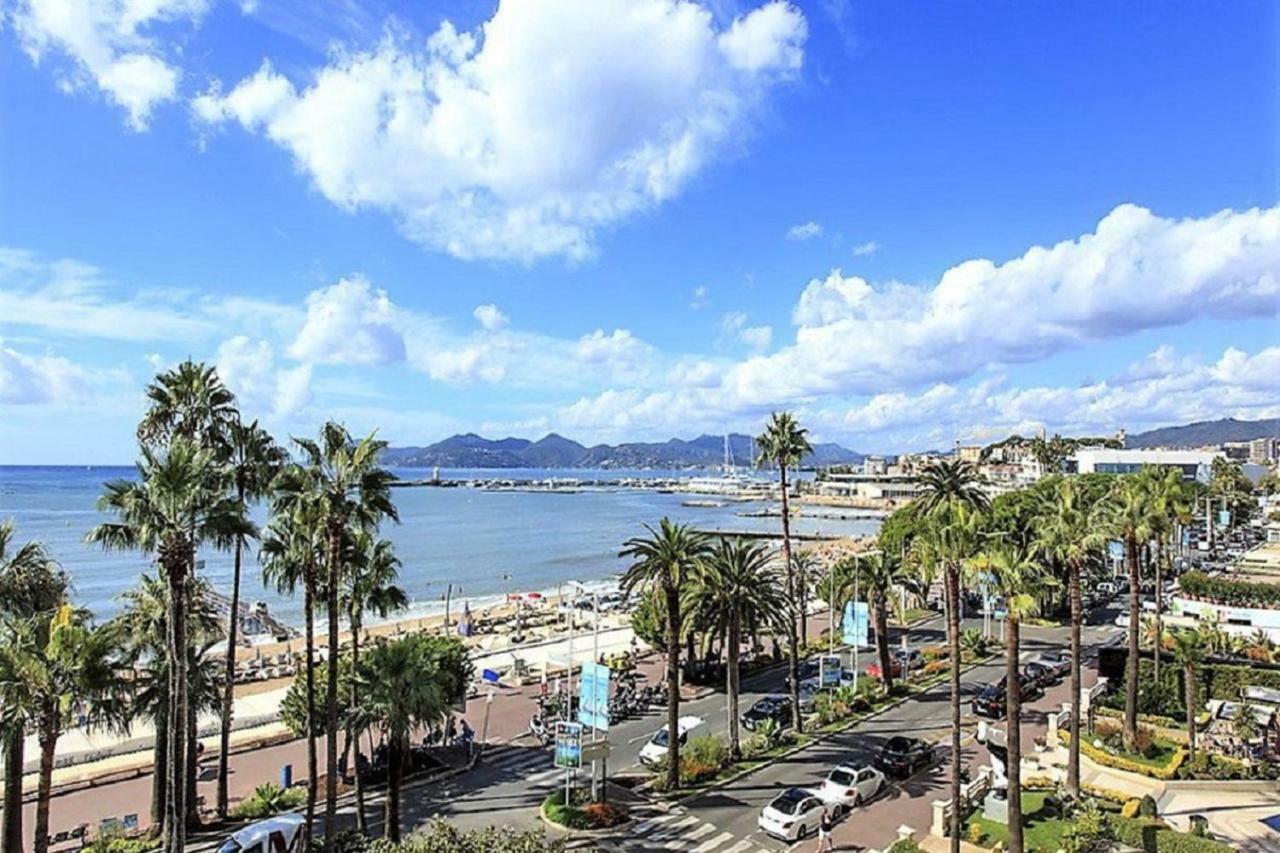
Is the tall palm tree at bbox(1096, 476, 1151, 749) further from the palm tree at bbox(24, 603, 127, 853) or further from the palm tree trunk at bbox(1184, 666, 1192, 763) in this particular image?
the palm tree at bbox(24, 603, 127, 853)

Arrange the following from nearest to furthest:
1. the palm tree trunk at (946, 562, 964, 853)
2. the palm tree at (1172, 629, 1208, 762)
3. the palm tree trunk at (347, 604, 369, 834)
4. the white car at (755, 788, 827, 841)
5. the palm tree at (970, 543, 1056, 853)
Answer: the palm tree at (970, 543, 1056, 853) → the palm tree trunk at (946, 562, 964, 853) → the white car at (755, 788, 827, 841) → the palm tree trunk at (347, 604, 369, 834) → the palm tree at (1172, 629, 1208, 762)

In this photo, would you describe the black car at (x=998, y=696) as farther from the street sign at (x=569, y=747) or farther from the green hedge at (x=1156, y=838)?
the street sign at (x=569, y=747)

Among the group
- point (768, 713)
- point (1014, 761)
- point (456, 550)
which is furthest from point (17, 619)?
point (456, 550)

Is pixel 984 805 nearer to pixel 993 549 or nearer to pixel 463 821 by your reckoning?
pixel 993 549

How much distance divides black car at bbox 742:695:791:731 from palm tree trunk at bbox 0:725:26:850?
2427cm

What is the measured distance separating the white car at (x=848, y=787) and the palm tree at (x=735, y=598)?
183 inches

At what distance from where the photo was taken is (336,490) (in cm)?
2059

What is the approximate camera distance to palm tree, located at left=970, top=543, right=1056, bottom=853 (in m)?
18.9

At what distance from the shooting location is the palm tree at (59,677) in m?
17.5

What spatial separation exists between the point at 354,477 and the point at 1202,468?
153273 mm

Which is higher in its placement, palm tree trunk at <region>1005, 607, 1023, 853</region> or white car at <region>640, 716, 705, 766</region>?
palm tree trunk at <region>1005, 607, 1023, 853</region>

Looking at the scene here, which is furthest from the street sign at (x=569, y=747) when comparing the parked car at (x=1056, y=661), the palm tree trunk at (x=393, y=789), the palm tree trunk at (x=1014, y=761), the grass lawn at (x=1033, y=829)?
the parked car at (x=1056, y=661)

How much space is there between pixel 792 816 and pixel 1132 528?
15.0m

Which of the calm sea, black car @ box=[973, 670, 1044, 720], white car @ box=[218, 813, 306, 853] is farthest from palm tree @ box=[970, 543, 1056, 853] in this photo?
the calm sea
